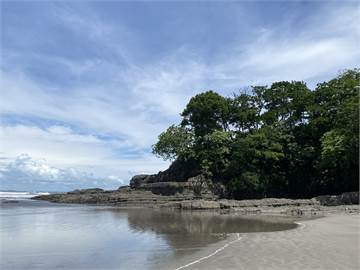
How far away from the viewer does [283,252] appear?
1422cm

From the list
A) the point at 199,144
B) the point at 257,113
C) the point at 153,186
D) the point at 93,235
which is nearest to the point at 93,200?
the point at 153,186

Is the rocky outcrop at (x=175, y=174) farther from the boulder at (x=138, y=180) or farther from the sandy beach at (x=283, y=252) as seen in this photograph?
the sandy beach at (x=283, y=252)

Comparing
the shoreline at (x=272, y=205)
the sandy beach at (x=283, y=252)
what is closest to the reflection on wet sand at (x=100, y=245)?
the sandy beach at (x=283, y=252)

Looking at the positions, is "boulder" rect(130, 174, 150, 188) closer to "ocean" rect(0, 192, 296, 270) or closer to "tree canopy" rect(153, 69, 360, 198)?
"tree canopy" rect(153, 69, 360, 198)

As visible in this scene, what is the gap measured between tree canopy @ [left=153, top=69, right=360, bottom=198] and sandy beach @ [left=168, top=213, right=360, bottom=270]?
2553 centimetres

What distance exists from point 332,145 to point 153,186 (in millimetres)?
25086

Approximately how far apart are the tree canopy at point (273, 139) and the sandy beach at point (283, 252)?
25530 mm

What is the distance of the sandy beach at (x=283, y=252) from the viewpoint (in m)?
12.1

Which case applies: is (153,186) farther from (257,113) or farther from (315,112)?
(315,112)

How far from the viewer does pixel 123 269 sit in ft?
40.7

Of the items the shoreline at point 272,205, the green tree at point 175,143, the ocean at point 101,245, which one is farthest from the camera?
the green tree at point 175,143

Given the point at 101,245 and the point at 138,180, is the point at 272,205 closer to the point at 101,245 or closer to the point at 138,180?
the point at 101,245

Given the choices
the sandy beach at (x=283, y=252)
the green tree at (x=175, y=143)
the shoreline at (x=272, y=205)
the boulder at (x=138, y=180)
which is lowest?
the sandy beach at (x=283, y=252)

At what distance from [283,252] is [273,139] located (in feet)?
126
